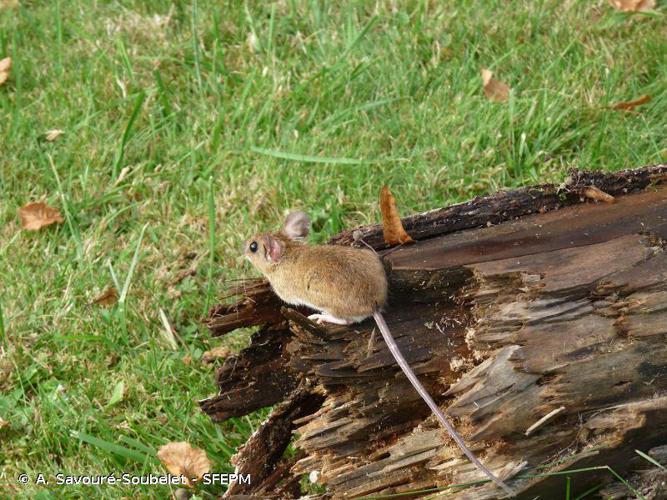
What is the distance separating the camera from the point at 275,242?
11.8 ft

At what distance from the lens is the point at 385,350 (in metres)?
3.12

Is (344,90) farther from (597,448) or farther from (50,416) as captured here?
(597,448)

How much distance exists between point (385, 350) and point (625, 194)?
4.01 feet

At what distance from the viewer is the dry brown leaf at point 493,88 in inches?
207

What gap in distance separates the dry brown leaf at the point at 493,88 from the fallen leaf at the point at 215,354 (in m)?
2.27

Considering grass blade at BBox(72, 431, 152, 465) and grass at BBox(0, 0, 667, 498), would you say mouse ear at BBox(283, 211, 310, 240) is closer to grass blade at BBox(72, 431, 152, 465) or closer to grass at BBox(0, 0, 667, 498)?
grass at BBox(0, 0, 667, 498)

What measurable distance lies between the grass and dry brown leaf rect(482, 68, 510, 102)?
0.20 ft

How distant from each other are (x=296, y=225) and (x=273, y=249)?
8.7 inches

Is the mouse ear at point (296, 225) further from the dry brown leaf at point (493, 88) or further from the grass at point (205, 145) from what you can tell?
the dry brown leaf at point (493, 88)

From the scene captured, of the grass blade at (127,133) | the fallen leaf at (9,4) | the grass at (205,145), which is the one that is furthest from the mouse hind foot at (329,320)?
the fallen leaf at (9,4)

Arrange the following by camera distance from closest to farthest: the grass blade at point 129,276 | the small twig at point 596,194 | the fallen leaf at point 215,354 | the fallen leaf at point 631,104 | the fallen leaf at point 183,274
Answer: the small twig at point 596,194 < the fallen leaf at point 215,354 < the grass blade at point 129,276 < the fallen leaf at point 183,274 < the fallen leaf at point 631,104

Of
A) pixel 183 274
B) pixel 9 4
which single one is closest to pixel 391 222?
pixel 183 274

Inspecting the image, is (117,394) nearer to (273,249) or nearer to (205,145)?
(273,249)

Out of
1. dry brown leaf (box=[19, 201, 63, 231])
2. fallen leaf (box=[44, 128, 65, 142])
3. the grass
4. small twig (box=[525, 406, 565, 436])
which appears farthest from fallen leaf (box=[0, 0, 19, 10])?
small twig (box=[525, 406, 565, 436])
